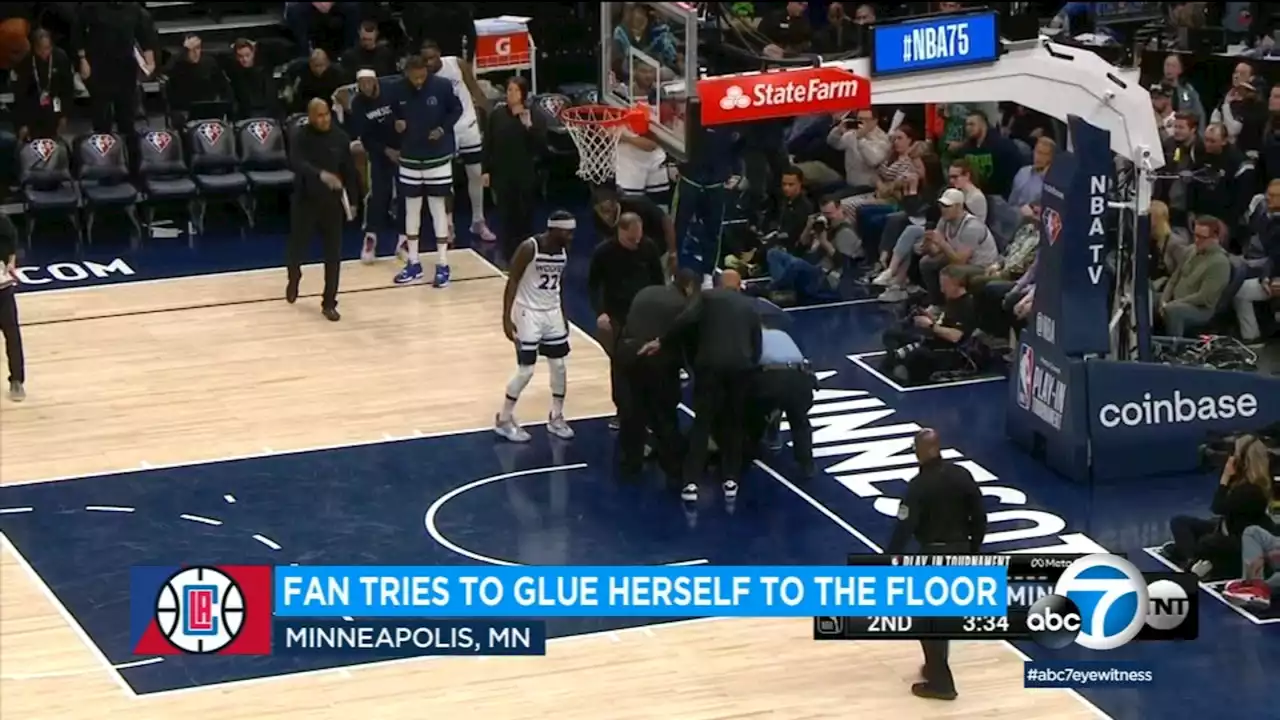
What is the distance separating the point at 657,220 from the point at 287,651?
5419mm

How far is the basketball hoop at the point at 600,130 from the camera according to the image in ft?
71.2

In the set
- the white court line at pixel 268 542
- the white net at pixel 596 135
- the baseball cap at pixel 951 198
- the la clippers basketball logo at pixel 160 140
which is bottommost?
the white court line at pixel 268 542

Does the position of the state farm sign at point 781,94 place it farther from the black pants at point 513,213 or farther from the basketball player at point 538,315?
the black pants at point 513,213

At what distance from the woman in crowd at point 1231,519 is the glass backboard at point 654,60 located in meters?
5.98

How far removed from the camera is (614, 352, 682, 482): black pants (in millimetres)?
18078

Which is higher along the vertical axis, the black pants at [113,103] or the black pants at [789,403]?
the black pants at [113,103]

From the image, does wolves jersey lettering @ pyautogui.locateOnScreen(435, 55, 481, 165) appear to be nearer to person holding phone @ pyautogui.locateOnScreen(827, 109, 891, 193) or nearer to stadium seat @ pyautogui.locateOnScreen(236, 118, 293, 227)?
stadium seat @ pyautogui.locateOnScreen(236, 118, 293, 227)

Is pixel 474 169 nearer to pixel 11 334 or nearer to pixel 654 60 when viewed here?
pixel 654 60

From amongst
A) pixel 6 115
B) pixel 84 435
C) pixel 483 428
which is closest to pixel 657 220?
pixel 483 428

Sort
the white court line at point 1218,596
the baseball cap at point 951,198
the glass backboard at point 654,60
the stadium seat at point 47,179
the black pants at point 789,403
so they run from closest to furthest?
the white court line at point 1218,596
the black pants at point 789,403
the baseball cap at point 951,198
the glass backboard at point 654,60
the stadium seat at point 47,179

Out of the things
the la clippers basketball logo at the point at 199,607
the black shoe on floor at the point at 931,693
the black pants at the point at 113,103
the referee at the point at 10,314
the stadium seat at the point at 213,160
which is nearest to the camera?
the la clippers basketball logo at the point at 199,607

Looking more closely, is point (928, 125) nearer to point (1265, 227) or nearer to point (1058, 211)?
point (1265, 227)

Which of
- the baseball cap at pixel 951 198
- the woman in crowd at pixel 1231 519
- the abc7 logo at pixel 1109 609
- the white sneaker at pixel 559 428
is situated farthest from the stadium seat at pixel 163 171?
the abc7 logo at pixel 1109 609

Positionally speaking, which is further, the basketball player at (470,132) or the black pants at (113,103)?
the black pants at (113,103)
